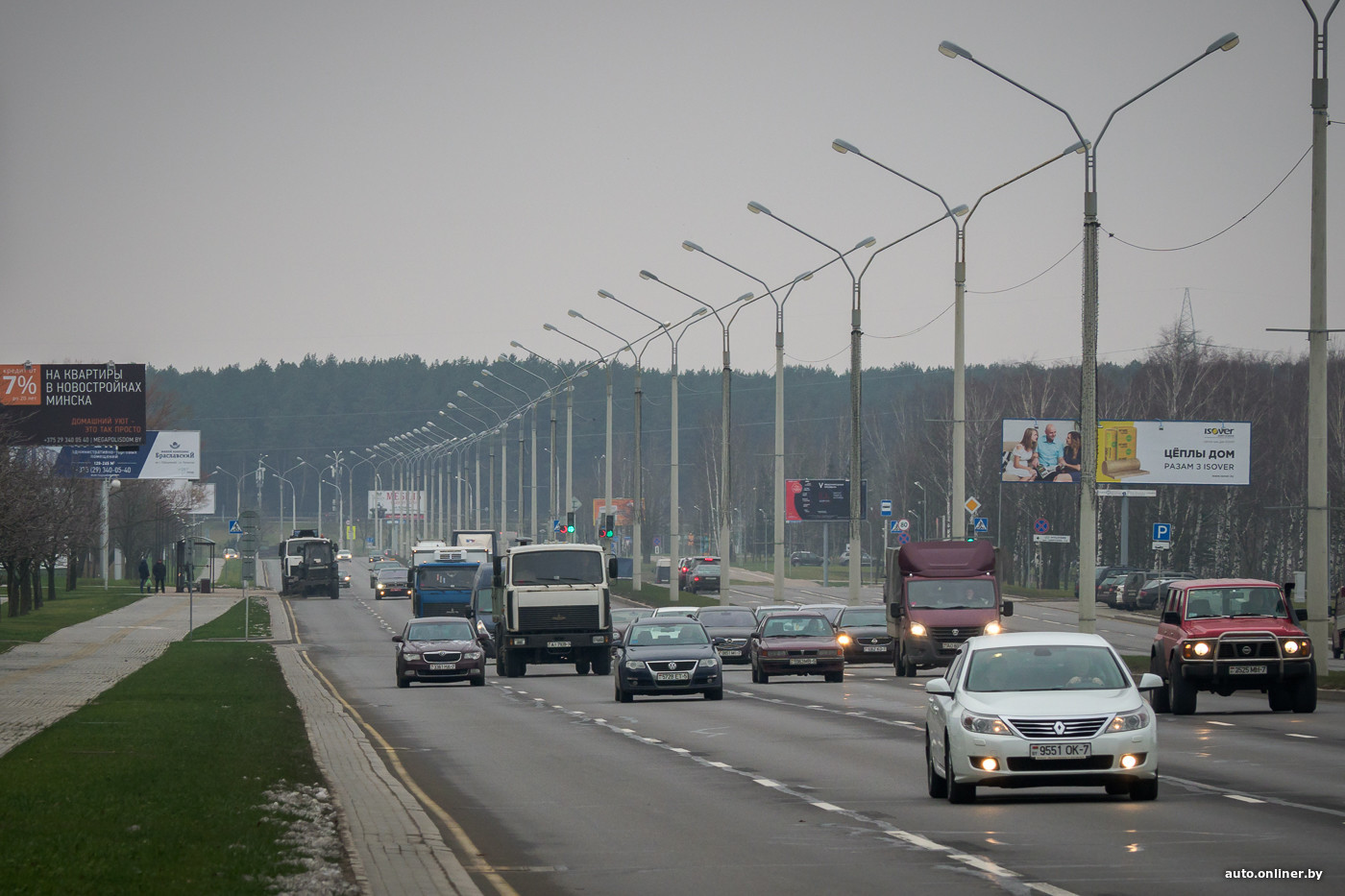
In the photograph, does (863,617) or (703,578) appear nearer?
(863,617)

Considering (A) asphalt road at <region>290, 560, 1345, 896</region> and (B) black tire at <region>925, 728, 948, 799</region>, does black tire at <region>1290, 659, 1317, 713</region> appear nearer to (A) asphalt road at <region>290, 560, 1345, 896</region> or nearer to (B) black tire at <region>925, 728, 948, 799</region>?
(A) asphalt road at <region>290, 560, 1345, 896</region>

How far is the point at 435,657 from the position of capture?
38156mm

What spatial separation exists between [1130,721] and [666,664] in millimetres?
17617

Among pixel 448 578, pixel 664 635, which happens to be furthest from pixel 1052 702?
pixel 448 578

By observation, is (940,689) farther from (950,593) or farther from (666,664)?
(950,593)

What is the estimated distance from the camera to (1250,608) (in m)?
25.9

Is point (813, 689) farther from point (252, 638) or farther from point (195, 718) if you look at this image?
point (252, 638)

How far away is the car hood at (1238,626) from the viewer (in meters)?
25.3

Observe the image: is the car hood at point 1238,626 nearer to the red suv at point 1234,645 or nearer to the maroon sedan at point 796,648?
the red suv at point 1234,645

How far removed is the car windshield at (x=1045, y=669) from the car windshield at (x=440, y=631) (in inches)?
956

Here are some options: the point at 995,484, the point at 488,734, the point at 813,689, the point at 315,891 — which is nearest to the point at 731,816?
the point at 315,891

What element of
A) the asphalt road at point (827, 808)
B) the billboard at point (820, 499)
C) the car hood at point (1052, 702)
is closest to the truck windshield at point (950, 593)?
the asphalt road at point (827, 808)

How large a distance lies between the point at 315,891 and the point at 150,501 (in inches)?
4081

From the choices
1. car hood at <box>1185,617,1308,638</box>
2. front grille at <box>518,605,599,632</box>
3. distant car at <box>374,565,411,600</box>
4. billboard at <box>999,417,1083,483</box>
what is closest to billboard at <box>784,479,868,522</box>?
distant car at <box>374,565,411,600</box>
